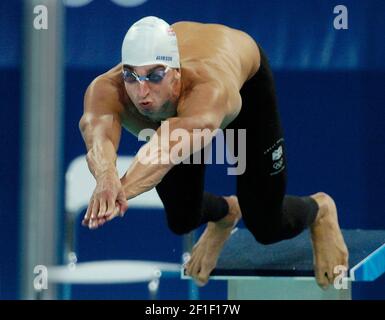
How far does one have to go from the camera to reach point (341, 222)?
4.27 m

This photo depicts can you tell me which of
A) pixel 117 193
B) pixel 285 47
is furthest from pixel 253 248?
pixel 117 193

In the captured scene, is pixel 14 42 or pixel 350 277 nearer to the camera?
pixel 350 277

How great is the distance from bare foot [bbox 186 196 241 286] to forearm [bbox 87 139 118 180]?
914 mm

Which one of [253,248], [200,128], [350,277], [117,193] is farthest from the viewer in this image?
[253,248]

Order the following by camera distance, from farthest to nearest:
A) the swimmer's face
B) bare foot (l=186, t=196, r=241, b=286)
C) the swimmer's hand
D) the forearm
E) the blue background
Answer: the blue background < bare foot (l=186, t=196, r=241, b=286) < the swimmer's face < the forearm < the swimmer's hand

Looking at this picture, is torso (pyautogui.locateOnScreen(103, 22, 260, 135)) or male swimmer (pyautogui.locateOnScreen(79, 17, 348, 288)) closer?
male swimmer (pyautogui.locateOnScreen(79, 17, 348, 288))

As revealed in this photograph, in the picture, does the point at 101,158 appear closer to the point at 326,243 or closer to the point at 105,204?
the point at 105,204

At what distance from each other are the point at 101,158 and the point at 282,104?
1.50 m

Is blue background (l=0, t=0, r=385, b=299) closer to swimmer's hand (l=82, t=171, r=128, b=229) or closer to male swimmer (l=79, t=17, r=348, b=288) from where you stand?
male swimmer (l=79, t=17, r=348, b=288)

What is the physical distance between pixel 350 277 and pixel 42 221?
1.23 m

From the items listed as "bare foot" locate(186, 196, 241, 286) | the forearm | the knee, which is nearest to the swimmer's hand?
the forearm

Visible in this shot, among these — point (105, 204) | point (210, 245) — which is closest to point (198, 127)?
point (105, 204)

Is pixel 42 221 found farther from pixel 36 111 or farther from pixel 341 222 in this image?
pixel 341 222

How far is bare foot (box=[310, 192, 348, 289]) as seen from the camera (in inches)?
146
